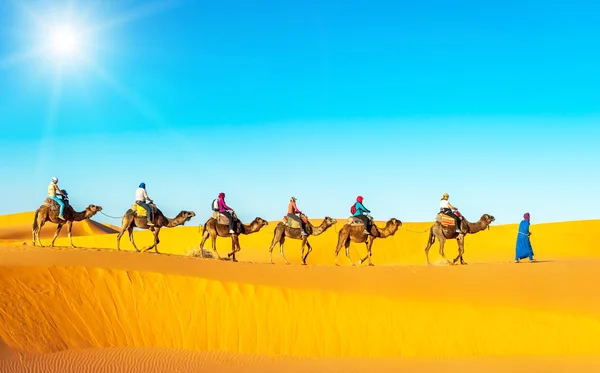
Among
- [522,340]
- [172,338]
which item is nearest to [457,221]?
[522,340]

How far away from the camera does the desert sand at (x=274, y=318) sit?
1389 cm

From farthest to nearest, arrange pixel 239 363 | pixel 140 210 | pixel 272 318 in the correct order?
pixel 140 210 < pixel 272 318 < pixel 239 363

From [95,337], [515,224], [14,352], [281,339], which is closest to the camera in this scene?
[14,352]

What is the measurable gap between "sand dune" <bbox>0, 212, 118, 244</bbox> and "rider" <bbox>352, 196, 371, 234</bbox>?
4585 cm

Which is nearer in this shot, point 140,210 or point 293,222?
point 140,210

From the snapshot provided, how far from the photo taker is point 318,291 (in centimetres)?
1711

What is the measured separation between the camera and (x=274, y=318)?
52.7 feet

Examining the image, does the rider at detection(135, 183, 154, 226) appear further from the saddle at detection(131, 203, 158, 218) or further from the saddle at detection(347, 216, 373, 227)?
the saddle at detection(347, 216, 373, 227)

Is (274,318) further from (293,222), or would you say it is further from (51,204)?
(51,204)

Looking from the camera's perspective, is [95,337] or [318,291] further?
[318,291]

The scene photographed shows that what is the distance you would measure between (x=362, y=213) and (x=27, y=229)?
56452mm

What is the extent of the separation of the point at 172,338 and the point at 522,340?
852 centimetres

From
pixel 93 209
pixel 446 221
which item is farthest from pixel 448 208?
pixel 93 209

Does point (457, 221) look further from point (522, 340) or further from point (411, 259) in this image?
point (411, 259)
